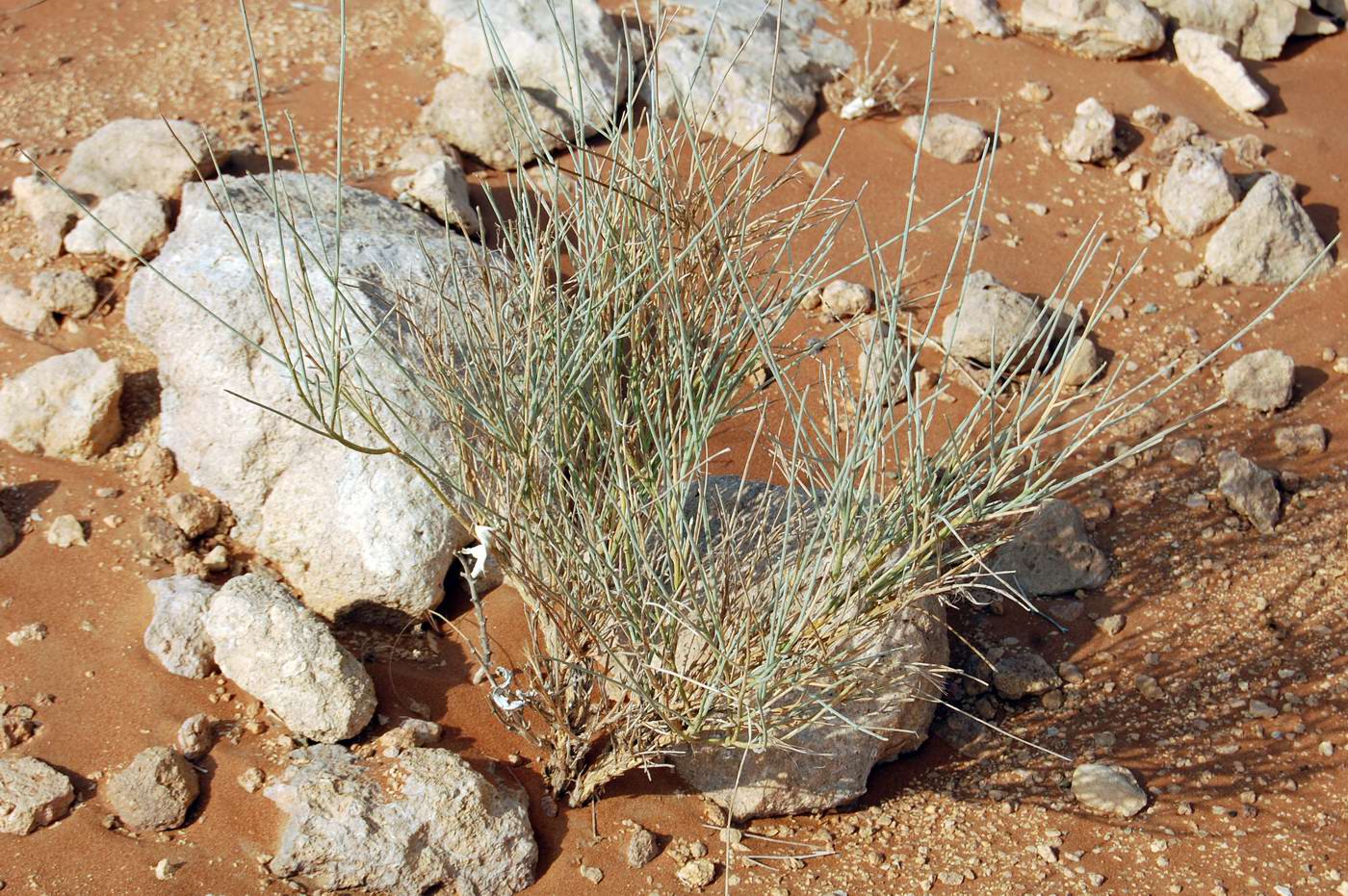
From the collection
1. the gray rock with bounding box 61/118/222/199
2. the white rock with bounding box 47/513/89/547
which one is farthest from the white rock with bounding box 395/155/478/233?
the white rock with bounding box 47/513/89/547

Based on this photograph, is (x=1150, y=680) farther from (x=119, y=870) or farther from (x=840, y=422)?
(x=119, y=870)

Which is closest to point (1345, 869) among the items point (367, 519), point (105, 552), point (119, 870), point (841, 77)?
point (367, 519)

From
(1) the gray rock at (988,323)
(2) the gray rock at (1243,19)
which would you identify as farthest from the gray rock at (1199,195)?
(2) the gray rock at (1243,19)

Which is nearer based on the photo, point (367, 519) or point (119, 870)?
point (119, 870)

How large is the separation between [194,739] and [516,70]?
9.88 ft

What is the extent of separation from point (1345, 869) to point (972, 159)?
3106 millimetres

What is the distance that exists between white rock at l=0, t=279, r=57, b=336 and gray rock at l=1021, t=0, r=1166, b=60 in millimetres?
4288

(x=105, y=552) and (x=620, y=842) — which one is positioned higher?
(x=105, y=552)

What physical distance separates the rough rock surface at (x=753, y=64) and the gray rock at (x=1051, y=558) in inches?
74.6

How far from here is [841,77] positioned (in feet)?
17.0

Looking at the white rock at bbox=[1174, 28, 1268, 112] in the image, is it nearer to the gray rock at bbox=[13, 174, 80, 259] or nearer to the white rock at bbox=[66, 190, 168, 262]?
the white rock at bbox=[66, 190, 168, 262]

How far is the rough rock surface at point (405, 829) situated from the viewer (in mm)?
2492

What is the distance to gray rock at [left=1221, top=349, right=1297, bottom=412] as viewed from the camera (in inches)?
157

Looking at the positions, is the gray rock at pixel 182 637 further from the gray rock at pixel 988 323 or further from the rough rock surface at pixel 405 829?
the gray rock at pixel 988 323
